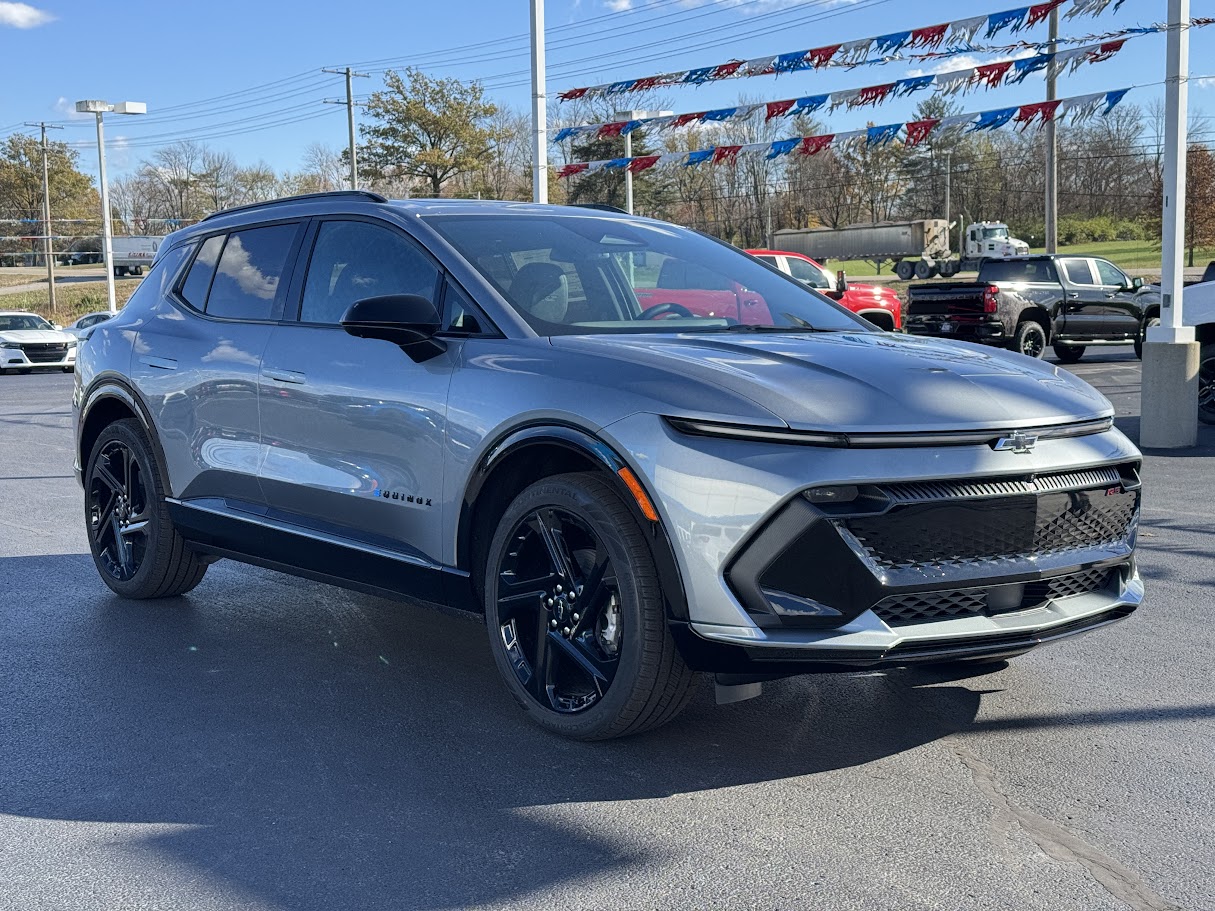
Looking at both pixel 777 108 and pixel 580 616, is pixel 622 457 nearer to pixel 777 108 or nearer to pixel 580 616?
pixel 580 616

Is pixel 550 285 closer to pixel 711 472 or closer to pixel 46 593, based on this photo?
pixel 711 472

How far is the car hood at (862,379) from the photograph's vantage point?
3.72m

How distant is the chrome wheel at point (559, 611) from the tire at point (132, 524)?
2.48m

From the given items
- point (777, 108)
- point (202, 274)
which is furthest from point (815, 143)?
point (202, 274)

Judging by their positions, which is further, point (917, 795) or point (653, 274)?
point (653, 274)

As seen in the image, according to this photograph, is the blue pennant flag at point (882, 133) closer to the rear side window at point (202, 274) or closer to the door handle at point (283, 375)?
the rear side window at point (202, 274)

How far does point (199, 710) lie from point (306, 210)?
213 centimetres

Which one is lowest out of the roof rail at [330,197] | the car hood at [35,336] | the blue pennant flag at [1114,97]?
the car hood at [35,336]

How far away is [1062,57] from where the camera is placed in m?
14.7

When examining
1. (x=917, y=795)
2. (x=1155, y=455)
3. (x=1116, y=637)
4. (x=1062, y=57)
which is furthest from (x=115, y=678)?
(x=1062, y=57)

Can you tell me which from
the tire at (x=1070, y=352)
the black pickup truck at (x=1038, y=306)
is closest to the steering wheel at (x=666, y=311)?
the black pickup truck at (x=1038, y=306)

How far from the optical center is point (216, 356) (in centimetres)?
565

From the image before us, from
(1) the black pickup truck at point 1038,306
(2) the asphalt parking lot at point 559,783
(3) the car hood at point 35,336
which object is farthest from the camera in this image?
(3) the car hood at point 35,336

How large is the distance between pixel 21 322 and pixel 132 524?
30283mm
